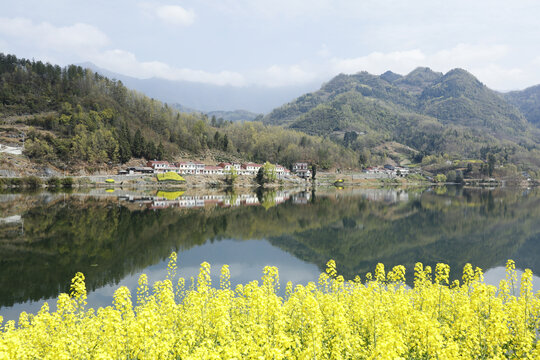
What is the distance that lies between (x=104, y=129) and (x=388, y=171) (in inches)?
4865

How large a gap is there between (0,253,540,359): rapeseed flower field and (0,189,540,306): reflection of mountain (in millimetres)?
11071

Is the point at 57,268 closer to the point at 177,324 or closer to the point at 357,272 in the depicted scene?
the point at 177,324

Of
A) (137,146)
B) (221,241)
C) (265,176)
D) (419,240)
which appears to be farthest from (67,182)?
(419,240)

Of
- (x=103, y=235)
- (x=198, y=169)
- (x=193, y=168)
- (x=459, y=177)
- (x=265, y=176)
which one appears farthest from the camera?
(x=459, y=177)

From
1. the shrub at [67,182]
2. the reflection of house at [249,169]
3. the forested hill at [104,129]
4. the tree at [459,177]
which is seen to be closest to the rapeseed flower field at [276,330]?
the shrub at [67,182]

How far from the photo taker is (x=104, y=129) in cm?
9550

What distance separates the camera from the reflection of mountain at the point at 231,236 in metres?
21.3

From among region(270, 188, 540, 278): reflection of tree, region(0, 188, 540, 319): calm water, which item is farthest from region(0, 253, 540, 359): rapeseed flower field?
region(270, 188, 540, 278): reflection of tree

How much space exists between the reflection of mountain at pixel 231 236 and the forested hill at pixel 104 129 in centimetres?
4477

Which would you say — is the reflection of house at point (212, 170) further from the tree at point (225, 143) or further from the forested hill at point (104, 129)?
the tree at point (225, 143)

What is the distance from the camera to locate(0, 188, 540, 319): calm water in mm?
20484

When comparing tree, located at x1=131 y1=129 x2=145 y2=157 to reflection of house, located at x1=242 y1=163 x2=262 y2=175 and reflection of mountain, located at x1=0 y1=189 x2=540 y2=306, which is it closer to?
reflection of house, located at x1=242 y1=163 x2=262 y2=175

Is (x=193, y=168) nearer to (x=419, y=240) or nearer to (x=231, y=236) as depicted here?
(x=231, y=236)

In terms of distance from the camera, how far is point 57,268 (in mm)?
20609
